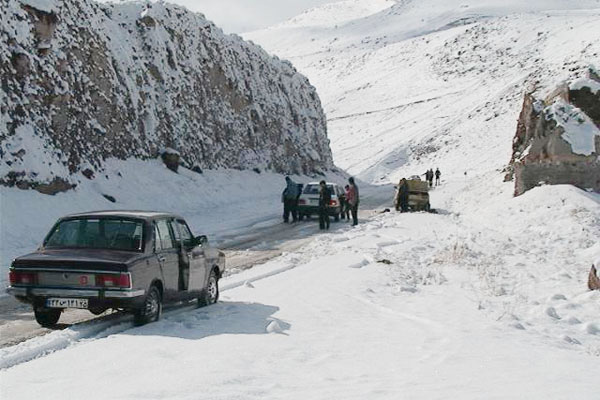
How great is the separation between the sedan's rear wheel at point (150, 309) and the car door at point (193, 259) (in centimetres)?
102

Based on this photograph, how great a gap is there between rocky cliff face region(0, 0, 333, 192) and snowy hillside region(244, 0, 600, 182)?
18.1 meters

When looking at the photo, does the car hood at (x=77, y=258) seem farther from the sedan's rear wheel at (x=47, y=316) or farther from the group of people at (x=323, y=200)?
the group of people at (x=323, y=200)

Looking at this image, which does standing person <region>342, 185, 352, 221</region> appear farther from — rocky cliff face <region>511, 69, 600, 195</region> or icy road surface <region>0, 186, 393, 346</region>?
rocky cliff face <region>511, 69, 600, 195</region>

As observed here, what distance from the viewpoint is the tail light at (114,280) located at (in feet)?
28.9

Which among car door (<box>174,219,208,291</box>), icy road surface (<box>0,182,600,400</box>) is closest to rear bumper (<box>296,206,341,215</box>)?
icy road surface (<box>0,182,600,400</box>)

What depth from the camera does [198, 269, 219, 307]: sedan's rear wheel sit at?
1123cm

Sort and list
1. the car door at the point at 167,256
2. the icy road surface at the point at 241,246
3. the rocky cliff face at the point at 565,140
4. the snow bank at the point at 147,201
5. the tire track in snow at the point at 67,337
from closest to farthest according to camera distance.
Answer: the tire track in snow at the point at 67,337 < the icy road surface at the point at 241,246 < the car door at the point at 167,256 < the snow bank at the point at 147,201 < the rocky cliff face at the point at 565,140

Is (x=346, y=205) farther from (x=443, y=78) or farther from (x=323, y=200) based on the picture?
(x=443, y=78)

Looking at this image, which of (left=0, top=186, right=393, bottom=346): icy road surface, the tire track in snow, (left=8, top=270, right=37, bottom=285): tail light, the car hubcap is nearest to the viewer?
the tire track in snow

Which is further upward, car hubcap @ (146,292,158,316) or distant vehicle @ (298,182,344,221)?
car hubcap @ (146,292,158,316)

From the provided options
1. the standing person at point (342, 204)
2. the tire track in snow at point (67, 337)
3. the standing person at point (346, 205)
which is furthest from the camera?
the standing person at point (342, 204)

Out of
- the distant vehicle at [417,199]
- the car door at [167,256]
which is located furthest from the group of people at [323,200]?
the car door at [167,256]

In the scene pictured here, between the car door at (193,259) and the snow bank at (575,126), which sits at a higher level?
the snow bank at (575,126)

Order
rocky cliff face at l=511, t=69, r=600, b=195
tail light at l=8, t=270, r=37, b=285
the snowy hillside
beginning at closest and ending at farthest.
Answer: tail light at l=8, t=270, r=37, b=285
rocky cliff face at l=511, t=69, r=600, b=195
the snowy hillside
